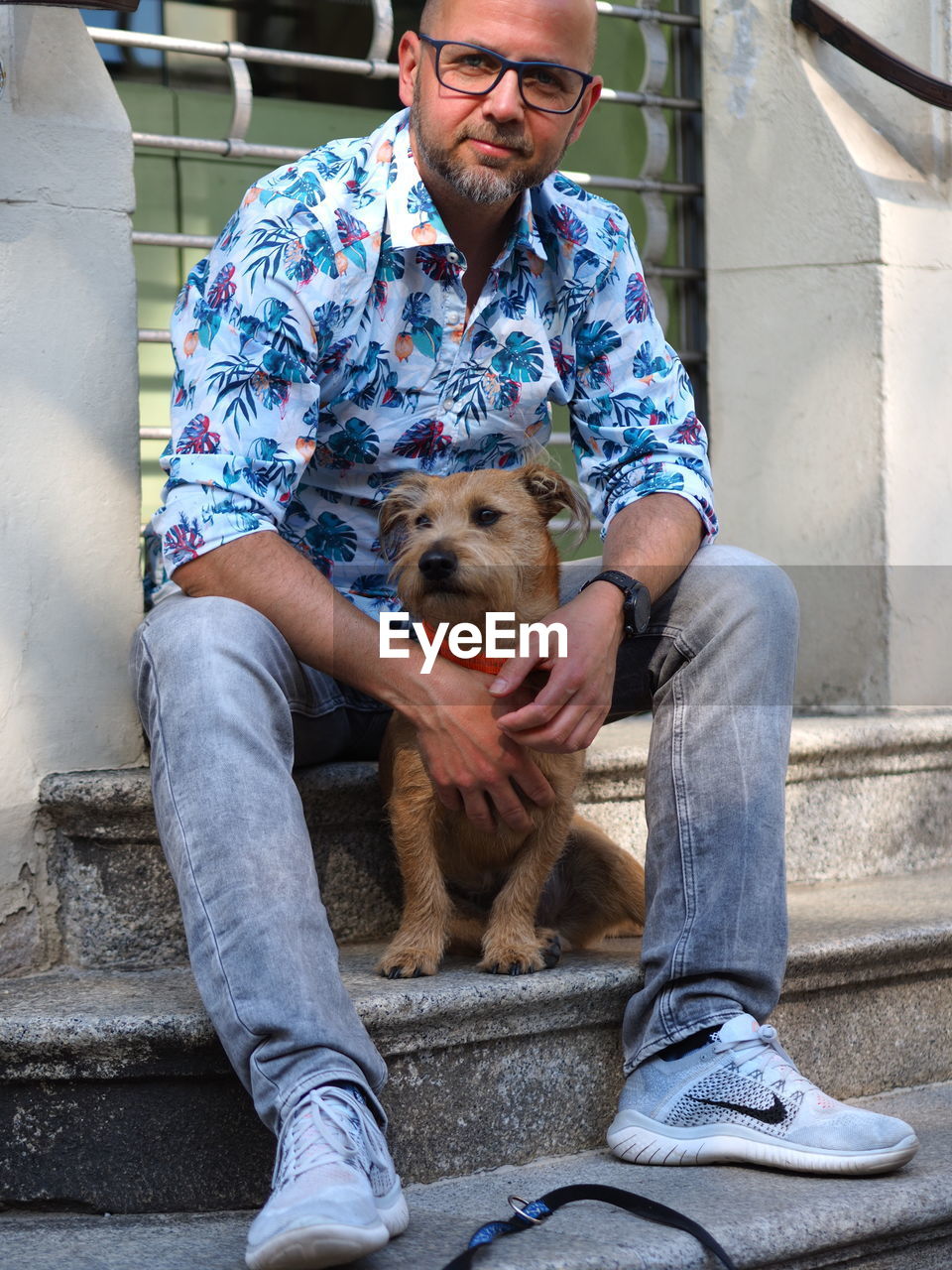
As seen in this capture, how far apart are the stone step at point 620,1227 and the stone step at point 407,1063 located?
0.06 m

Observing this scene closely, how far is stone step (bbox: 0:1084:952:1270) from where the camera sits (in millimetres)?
1873

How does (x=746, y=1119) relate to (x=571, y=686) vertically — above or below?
below

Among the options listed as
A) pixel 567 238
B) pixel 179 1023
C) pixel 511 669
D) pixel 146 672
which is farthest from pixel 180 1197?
pixel 567 238

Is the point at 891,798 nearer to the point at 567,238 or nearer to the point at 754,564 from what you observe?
the point at 754,564

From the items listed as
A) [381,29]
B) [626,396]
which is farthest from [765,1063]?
[381,29]

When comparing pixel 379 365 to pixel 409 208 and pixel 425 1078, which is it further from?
pixel 425 1078

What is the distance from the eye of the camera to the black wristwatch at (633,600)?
7.75 feet

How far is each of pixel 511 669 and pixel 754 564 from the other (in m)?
0.50

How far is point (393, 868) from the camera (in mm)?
2777

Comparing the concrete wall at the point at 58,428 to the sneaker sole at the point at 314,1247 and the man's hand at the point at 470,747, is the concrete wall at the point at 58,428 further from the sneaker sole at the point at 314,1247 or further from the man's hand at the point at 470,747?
the sneaker sole at the point at 314,1247

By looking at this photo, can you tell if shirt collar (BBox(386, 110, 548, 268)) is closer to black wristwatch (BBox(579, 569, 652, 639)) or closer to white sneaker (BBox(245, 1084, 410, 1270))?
black wristwatch (BBox(579, 569, 652, 639))

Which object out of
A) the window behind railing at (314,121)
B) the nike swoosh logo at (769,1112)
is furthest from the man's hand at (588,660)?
the window behind railing at (314,121)

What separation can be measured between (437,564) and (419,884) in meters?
0.58

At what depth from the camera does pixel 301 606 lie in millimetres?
2223
